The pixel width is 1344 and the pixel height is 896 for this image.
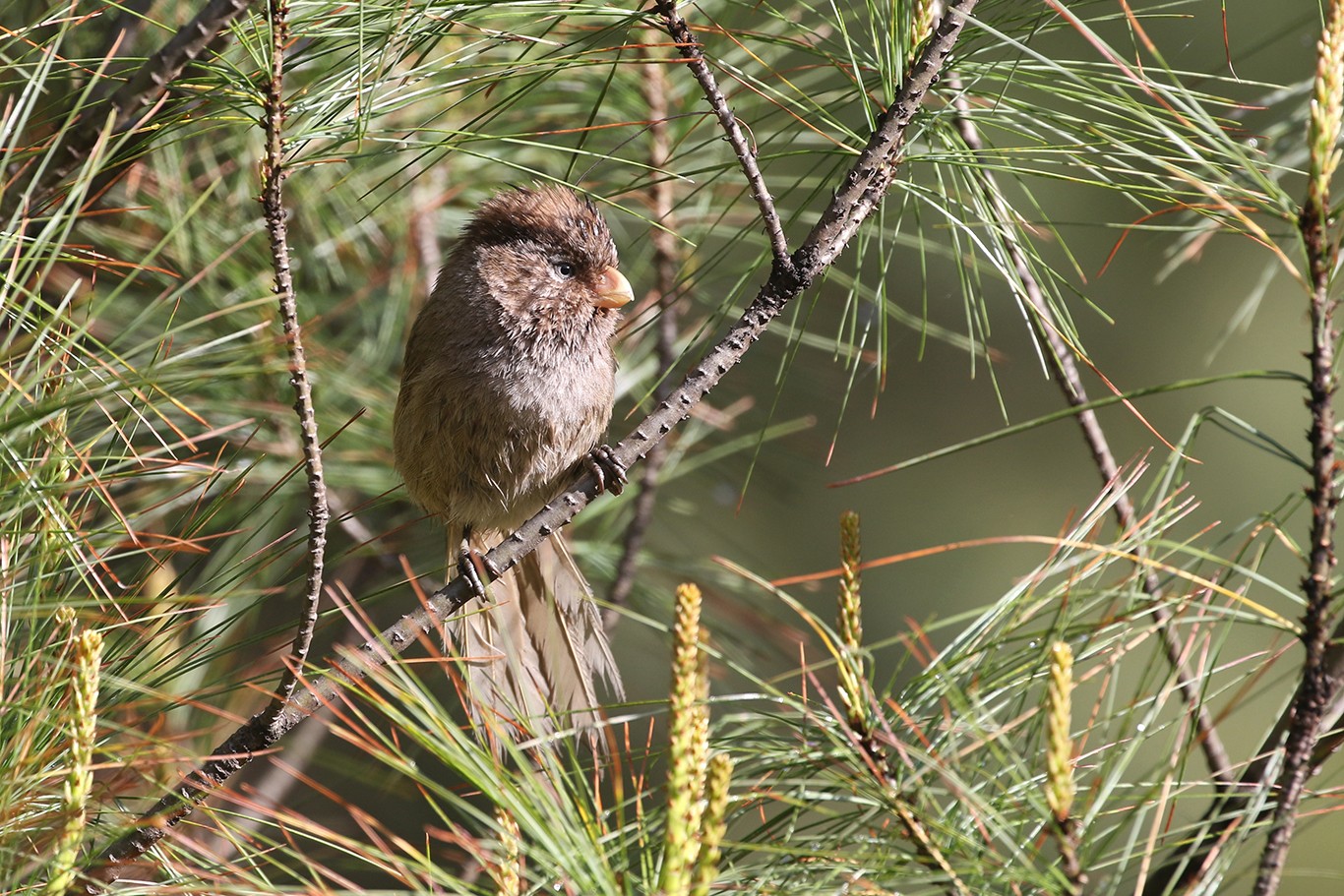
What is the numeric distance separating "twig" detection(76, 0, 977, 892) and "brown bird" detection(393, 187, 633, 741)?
92 cm

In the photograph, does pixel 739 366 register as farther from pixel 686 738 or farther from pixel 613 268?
pixel 686 738

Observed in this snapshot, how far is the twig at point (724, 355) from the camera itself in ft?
5.66

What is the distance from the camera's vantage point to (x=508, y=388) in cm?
306

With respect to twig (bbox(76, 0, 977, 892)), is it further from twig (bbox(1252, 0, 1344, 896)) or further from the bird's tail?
the bird's tail

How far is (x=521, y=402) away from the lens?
304 centimetres

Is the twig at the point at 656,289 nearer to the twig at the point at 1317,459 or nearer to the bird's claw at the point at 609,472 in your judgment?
the bird's claw at the point at 609,472

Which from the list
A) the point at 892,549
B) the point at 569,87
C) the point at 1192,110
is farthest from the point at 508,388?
the point at 892,549

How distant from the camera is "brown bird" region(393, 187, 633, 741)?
10.1ft

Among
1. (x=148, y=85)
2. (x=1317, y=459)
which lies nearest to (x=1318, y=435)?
(x=1317, y=459)

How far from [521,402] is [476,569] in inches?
17.7

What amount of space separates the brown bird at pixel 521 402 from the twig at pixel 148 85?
128 cm

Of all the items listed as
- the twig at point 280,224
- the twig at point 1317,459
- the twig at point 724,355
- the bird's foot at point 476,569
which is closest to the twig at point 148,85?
the twig at point 280,224

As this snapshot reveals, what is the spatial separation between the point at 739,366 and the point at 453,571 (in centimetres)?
188

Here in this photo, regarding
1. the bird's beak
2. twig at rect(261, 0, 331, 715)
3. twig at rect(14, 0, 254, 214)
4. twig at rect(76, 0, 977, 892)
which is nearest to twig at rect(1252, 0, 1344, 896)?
twig at rect(76, 0, 977, 892)
